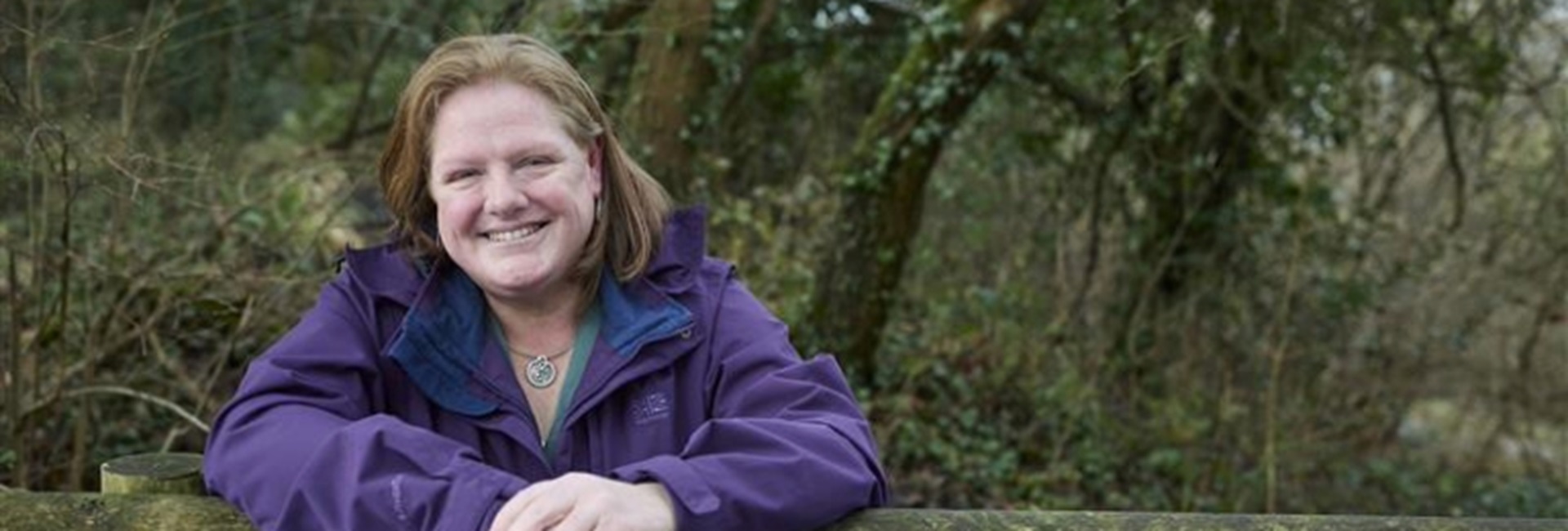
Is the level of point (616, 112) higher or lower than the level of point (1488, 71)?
lower

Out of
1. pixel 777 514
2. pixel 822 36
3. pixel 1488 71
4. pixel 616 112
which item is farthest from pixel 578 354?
pixel 1488 71

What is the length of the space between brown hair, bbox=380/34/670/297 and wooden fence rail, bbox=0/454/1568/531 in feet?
1.65

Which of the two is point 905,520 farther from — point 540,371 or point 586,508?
point 540,371

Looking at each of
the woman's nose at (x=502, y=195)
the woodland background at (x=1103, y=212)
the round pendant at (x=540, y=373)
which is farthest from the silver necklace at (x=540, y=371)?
the woodland background at (x=1103, y=212)

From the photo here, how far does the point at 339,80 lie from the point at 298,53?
10.9 inches

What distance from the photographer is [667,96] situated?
19.7 feet

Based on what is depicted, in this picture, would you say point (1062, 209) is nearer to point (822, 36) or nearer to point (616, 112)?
point (822, 36)

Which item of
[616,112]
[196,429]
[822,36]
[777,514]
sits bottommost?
[196,429]

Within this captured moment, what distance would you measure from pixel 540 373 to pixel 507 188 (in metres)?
0.28

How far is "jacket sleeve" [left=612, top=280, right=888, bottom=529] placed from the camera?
214 cm

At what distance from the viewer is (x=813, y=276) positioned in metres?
6.13

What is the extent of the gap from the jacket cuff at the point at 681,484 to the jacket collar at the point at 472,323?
317 mm

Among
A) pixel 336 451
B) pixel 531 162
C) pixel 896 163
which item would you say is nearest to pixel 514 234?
pixel 531 162

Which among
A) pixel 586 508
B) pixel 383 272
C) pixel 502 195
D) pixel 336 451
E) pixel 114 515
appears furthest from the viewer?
pixel 383 272
